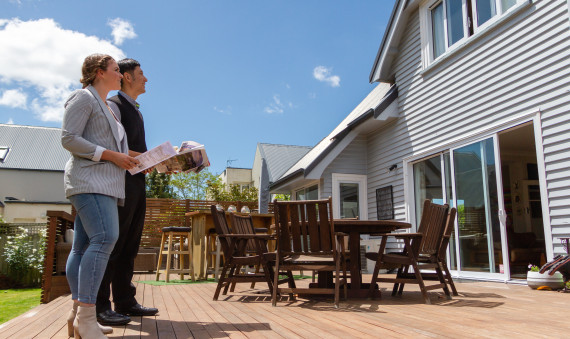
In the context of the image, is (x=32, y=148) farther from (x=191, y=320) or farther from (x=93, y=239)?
(x=93, y=239)

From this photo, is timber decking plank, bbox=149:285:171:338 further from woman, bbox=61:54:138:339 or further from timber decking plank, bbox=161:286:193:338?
woman, bbox=61:54:138:339

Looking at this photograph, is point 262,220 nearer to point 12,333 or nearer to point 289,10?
point 12,333

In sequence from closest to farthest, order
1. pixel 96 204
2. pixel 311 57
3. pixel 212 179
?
pixel 96 204
pixel 311 57
pixel 212 179

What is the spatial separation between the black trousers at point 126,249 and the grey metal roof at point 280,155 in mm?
16158

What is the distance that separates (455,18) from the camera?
22.1ft

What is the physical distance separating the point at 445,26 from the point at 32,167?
77.4 feet

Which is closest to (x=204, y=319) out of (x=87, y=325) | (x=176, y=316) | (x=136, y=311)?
(x=176, y=316)

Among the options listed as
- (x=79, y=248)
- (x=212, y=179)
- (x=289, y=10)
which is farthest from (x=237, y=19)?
(x=212, y=179)

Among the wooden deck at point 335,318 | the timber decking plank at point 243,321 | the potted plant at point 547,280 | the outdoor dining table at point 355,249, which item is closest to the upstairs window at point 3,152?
the wooden deck at point 335,318

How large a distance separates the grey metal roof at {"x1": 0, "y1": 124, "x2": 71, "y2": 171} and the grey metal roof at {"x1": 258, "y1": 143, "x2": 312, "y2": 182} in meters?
11.5

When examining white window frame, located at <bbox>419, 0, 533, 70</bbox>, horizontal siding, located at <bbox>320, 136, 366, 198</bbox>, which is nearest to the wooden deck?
white window frame, located at <bbox>419, 0, 533, 70</bbox>

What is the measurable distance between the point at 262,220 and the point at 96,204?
17.2 feet

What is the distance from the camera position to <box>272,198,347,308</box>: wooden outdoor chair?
3.55m

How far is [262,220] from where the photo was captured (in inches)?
285
